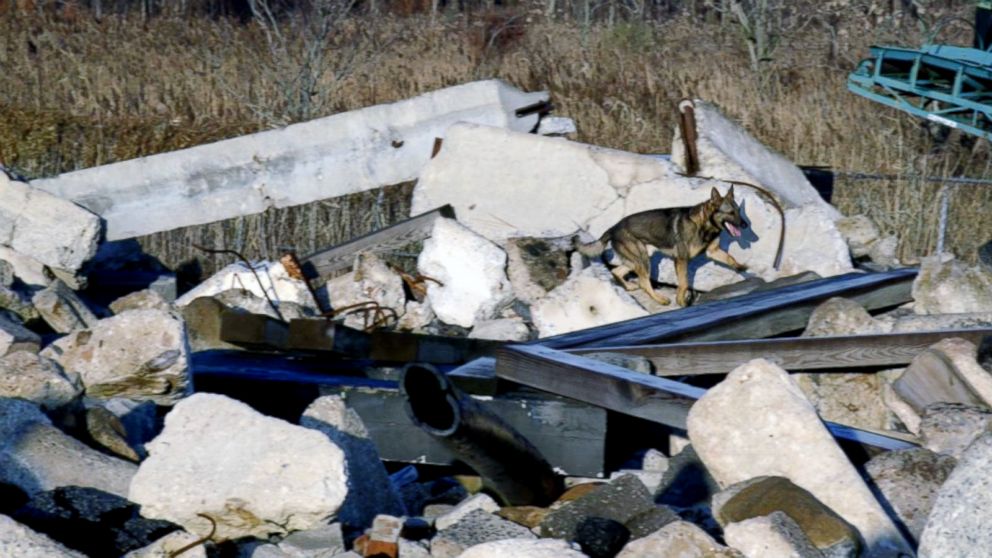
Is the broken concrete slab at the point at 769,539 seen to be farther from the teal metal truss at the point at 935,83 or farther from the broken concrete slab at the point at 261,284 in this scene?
the teal metal truss at the point at 935,83

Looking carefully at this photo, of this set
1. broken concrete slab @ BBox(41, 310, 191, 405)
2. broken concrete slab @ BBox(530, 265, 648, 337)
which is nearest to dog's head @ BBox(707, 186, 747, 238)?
broken concrete slab @ BBox(530, 265, 648, 337)

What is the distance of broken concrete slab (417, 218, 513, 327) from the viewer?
31.5ft

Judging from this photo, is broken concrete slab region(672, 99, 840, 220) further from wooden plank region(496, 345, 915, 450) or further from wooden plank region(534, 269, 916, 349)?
wooden plank region(496, 345, 915, 450)

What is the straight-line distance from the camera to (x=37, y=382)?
586 centimetres

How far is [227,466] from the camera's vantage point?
487 centimetres

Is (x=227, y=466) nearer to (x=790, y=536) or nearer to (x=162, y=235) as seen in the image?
(x=790, y=536)

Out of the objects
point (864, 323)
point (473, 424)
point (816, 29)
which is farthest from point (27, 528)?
point (816, 29)

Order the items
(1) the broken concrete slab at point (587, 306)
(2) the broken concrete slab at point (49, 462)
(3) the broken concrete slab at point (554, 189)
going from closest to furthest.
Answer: (2) the broken concrete slab at point (49, 462)
(1) the broken concrete slab at point (587, 306)
(3) the broken concrete slab at point (554, 189)

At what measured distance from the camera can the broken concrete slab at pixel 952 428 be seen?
18.8 feet

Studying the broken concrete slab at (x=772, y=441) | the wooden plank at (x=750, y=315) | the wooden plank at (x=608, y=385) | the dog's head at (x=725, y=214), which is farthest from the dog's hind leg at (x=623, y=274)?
the broken concrete slab at (x=772, y=441)

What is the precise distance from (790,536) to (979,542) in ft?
2.20

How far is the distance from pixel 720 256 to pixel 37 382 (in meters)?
5.49

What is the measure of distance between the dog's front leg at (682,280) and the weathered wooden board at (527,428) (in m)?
3.41

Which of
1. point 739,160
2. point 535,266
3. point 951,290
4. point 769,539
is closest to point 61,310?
point 535,266
